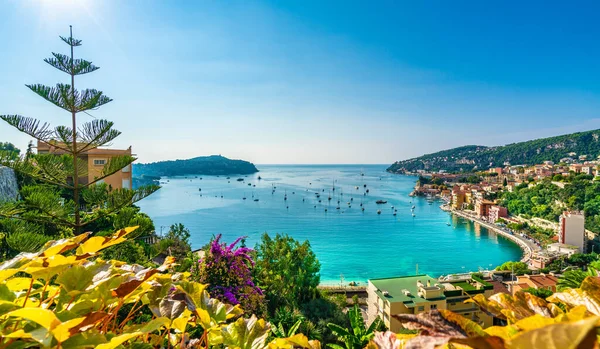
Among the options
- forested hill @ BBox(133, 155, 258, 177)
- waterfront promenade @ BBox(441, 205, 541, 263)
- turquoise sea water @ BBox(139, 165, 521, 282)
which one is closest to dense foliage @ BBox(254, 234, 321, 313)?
turquoise sea water @ BBox(139, 165, 521, 282)

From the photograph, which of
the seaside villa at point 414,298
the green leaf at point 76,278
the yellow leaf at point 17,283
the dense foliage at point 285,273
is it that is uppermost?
the green leaf at point 76,278

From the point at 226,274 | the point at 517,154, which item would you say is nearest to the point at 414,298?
the point at 226,274

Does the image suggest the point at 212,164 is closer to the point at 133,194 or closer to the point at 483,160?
the point at 483,160

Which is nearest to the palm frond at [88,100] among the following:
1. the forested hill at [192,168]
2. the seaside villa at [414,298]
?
the seaside villa at [414,298]

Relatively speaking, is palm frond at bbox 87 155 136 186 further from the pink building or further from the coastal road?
the pink building

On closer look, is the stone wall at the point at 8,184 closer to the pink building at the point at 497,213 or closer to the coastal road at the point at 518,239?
the coastal road at the point at 518,239

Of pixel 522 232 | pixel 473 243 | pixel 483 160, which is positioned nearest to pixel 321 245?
pixel 473 243

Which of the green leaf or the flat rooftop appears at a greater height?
the green leaf
